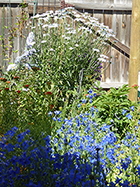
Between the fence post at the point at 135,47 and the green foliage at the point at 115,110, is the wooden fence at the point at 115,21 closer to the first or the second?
the fence post at the point at 135,47

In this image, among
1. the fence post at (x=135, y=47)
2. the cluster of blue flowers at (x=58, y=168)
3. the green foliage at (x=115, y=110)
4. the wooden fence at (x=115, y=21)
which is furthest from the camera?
→ the wooden fence at (x=115, y=21)

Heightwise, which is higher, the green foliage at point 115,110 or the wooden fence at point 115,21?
the wooden fence at point 115,21

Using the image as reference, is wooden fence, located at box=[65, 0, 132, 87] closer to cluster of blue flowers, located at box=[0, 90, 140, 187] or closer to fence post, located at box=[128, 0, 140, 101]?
fence post, located at box=[128, 0, 140, 101]

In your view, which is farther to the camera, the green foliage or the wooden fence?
the wooden fence

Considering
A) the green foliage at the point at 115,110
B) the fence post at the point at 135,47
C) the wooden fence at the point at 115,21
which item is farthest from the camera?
the wooden fence at the point at 115,21

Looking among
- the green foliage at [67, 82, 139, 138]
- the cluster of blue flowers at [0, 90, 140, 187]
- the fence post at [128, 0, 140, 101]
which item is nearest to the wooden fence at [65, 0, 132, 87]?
the fence post at [128, 0, 140, 101]

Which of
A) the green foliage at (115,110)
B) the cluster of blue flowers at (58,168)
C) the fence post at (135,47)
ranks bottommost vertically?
the cluster of blue flowers at (58,168)

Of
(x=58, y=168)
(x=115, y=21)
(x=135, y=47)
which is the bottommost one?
(x=58, y=168)

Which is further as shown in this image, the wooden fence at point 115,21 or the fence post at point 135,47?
the wooden fence at point 115,21

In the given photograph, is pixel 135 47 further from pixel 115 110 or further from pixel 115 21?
pixel 115 21

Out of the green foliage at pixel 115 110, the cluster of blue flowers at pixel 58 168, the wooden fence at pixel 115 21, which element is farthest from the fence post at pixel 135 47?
the wooden fence at pixel 115 21

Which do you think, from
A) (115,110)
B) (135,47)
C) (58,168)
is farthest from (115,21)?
(58,168)

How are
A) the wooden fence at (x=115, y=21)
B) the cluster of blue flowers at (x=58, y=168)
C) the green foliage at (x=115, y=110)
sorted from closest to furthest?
the cluster of blue flowers at (x=58, y=168) < the green foliage at (x=115, y=110) < the wooden fence at (x=115, y=21)

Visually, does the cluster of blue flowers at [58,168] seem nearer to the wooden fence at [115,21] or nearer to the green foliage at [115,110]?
the green foliage at [115,110]
